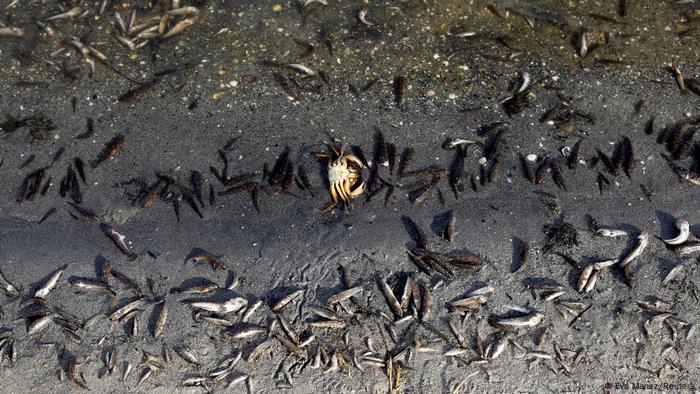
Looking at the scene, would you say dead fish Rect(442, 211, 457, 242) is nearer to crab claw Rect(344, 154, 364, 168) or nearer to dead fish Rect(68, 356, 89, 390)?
crab claw Rect(344, 154, 364, 168)

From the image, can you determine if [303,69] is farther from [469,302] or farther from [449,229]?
[469,302]

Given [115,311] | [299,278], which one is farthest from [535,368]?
[115,311]

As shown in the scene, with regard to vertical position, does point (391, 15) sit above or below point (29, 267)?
above

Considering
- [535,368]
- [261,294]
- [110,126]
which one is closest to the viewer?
[535,368]

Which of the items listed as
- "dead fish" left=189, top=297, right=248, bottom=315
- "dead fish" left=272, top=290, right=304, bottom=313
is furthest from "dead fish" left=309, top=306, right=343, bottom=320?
"dead fish" left=189, top=297, right=248, bottom=315

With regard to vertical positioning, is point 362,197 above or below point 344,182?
below

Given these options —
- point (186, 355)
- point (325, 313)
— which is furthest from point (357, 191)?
point (186, 355)

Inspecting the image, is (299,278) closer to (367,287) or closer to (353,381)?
(367,287)
